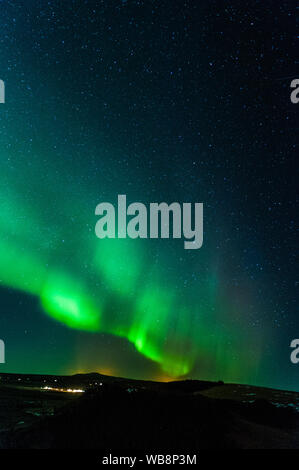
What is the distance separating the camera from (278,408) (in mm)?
12852

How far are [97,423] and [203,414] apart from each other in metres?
2.63
